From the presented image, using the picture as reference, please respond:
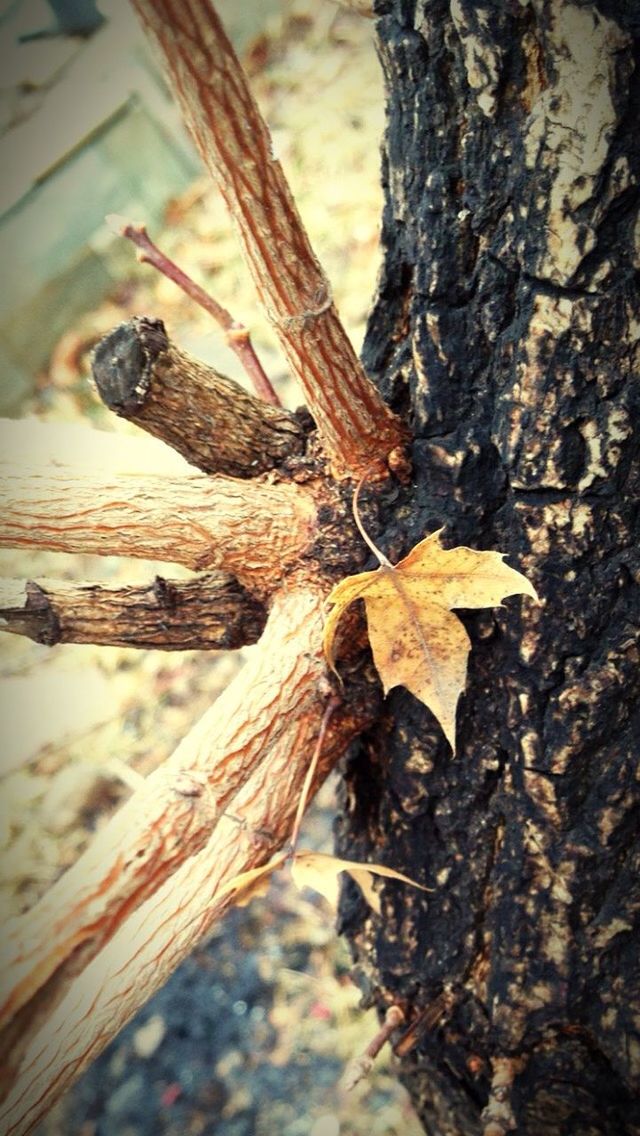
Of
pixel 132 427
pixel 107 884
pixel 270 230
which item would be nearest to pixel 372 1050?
pixel 107 884

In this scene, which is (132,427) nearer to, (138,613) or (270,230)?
(138,613)

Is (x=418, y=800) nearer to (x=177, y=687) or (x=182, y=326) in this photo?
(x=177, y=687)

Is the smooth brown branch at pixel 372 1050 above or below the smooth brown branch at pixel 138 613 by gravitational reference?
below

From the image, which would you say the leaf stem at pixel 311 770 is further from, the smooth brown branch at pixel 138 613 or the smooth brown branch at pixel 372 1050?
the smooth brown branch at pixel 372 1050

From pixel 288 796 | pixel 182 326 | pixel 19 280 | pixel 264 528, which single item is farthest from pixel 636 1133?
pixel 19 280

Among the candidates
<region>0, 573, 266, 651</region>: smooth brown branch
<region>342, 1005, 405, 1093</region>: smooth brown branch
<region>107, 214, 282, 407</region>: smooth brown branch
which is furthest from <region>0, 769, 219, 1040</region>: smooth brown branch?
<region>107, 214, 282, 407</region>: smooth brown branch

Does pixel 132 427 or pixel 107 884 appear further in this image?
pixel 132 427

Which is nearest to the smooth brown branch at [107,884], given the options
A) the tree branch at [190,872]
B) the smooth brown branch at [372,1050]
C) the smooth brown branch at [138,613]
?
the tree branch at [190,872]
